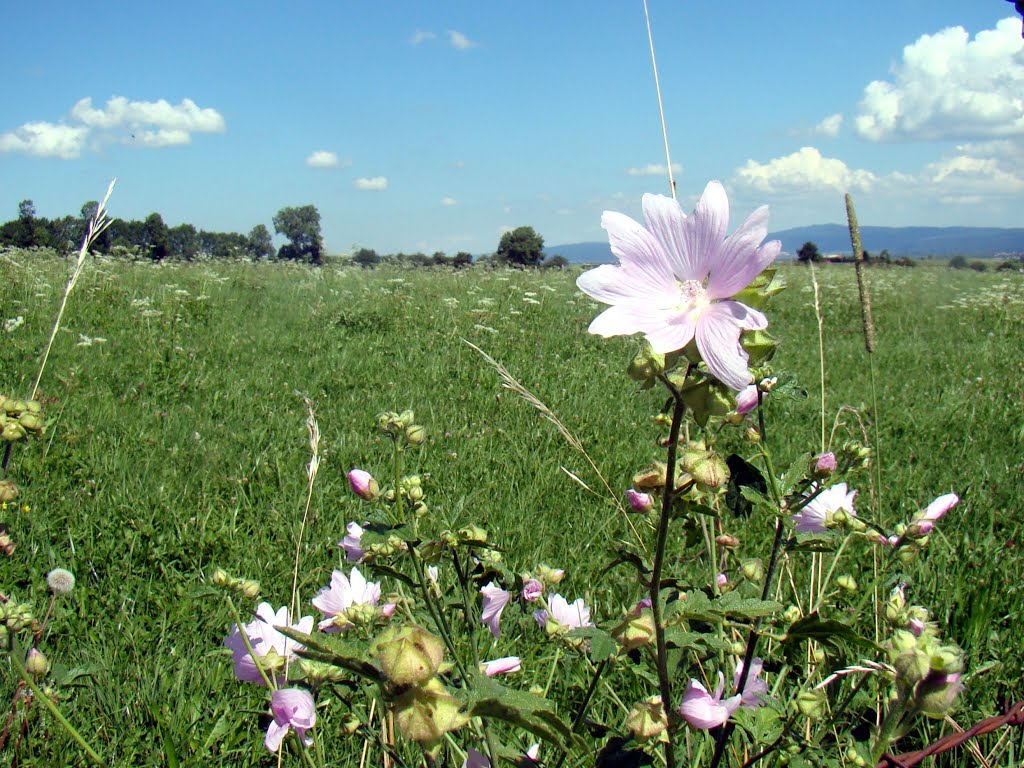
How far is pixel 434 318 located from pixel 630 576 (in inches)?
187

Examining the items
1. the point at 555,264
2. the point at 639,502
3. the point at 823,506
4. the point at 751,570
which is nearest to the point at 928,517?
the point at 823,506

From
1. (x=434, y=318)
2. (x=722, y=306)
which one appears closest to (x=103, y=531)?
(x=722, y=306)

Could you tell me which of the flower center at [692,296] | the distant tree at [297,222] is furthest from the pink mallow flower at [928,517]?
the distant tree at [297,222]

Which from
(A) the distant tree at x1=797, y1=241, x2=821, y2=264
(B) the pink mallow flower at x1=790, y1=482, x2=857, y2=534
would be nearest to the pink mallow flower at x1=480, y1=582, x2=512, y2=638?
(B) the pink mallow flower at x1=790, y1=482, x2=857, y2=534

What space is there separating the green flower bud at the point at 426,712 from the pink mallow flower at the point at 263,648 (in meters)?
0.54

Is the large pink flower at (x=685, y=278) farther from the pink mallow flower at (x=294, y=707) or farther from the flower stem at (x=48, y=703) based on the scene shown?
the flower stem at (x=48, y=703)

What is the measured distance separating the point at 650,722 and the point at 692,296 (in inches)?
17.9

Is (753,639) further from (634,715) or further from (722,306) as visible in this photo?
(722,306)

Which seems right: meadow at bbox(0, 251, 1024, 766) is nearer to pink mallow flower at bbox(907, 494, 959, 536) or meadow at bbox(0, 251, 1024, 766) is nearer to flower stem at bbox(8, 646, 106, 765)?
flower stem at bbox(8, 646, 106, 765)

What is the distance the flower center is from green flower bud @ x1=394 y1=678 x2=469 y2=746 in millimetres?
398

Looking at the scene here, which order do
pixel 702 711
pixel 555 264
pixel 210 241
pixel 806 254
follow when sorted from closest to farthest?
pixel 702 711 < pixel 806 254 < pixel 555 264 < pixel 210 241

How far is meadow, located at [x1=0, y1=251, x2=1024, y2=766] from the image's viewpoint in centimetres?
186

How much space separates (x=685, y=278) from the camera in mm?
774

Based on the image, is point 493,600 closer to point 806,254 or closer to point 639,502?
point 639,502
